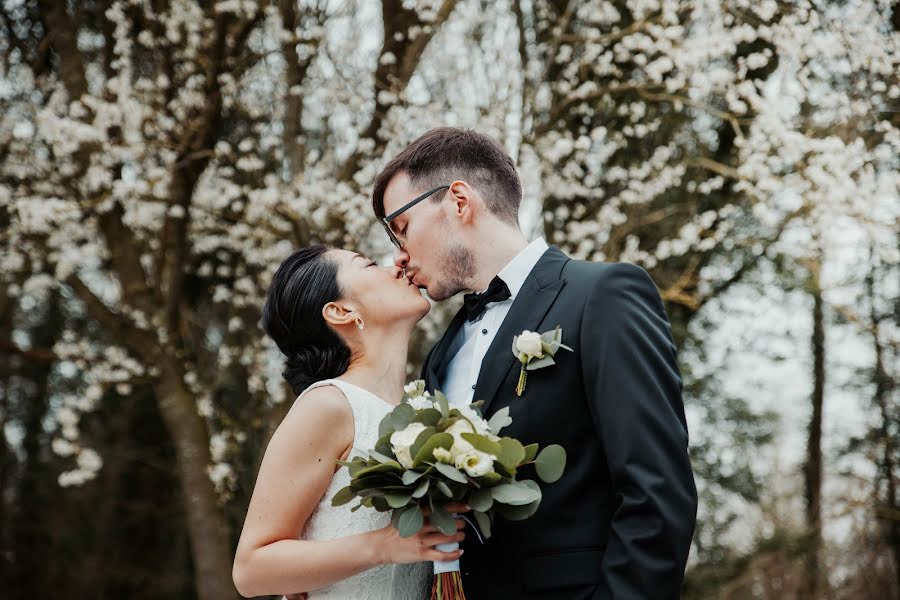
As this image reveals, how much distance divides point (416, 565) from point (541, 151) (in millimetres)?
4042

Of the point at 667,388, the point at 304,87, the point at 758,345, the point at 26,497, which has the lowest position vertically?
the point at 26,497

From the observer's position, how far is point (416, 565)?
8.12ft

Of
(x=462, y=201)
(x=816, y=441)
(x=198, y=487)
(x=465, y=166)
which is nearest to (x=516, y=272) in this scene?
(x=462, y=201)

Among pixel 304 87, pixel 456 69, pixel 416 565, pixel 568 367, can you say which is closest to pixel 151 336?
pixel 304 87

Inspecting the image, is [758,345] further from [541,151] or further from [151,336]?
[151,336]

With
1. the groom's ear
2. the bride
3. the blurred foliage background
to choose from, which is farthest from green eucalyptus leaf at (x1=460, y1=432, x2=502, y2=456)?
the blurred foliage background

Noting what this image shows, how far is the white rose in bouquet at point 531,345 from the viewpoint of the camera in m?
2.01

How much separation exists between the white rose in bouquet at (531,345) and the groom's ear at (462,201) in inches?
20.7

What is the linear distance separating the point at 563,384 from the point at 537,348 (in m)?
0.12

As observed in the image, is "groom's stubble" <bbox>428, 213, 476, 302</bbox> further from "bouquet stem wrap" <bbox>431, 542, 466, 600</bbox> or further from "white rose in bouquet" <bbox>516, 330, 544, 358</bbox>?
"bouquet stem wrap" <bbox>431, 542, 466, 600</bbox>

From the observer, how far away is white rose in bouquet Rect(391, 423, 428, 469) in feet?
6.02

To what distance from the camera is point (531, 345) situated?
79.0 inches

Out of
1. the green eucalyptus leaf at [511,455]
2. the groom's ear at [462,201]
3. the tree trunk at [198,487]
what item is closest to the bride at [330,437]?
the green eucalyptus leaf at [511,455]

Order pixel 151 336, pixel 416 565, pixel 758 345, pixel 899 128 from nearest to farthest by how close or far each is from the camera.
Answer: pixel 416 565 < pixel 899 128 < pixel 151 336 < pixel 758 345
